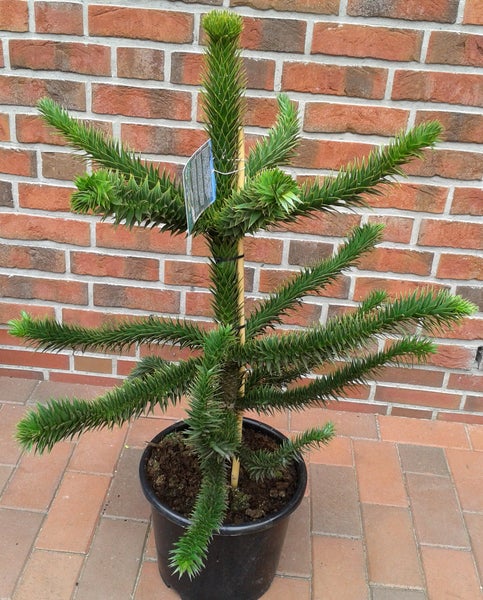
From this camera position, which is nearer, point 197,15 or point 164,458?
point 164,458

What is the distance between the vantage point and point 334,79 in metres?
2.23

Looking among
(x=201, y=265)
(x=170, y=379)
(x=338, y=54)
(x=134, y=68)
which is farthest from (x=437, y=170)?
(x=170, y=379)

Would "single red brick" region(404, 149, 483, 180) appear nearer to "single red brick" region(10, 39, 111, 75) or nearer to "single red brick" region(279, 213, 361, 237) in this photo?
"single red brick" region(279, 213, 361, 237)

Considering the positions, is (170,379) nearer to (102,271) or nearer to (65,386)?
(102,271)

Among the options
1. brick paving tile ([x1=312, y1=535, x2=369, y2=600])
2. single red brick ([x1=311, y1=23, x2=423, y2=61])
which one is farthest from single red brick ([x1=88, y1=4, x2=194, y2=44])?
brick paving tile ([x1=312, y1=535, x2=369, y2=600])

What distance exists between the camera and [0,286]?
265 centimetres

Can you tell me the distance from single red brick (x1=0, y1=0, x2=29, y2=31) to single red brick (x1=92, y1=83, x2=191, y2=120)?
33 centimetres

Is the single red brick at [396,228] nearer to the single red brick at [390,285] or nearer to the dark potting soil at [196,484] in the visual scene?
the single red brick at [390,285]

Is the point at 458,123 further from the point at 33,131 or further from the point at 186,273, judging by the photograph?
the point at 33,131

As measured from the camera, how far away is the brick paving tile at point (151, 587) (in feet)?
6.28

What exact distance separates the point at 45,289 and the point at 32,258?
5.6 inches

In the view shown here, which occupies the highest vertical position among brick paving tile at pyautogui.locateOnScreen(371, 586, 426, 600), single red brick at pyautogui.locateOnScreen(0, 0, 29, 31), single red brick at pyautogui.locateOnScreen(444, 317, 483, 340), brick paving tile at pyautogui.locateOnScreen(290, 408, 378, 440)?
single red brick at pyautogui.locateOnScreen(0, 0, 29, 31)

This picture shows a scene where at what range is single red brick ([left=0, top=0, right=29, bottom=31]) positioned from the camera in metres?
2.23

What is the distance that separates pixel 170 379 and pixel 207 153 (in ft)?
1.84
